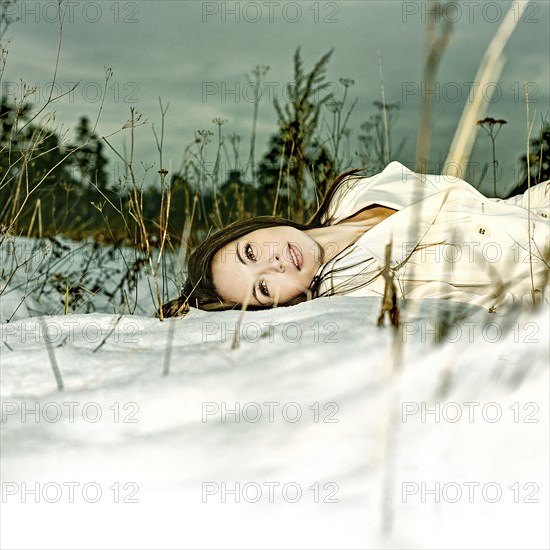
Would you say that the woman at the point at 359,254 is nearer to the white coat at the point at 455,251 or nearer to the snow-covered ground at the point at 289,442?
the white coat at the point at 455,251

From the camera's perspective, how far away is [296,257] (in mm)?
2568

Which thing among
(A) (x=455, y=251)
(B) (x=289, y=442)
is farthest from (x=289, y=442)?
(A) (x=455, y=251)

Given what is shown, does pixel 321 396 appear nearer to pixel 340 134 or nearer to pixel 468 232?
pixel 468 232

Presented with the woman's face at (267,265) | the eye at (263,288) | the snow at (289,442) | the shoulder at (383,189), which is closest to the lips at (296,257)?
the woman's face at (267,265)

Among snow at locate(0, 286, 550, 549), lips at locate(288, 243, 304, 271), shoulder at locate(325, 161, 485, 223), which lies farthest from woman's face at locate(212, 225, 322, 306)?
snow at locate(0, 286, 550, 549)

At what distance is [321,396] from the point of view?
113 cm

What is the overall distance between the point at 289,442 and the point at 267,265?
154 cm

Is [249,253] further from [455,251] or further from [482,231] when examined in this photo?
[482,231]

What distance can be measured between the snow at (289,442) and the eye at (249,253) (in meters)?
1.21

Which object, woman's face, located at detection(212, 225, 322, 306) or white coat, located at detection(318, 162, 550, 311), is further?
woman's face, located at detection(212, 225, 322, 306)

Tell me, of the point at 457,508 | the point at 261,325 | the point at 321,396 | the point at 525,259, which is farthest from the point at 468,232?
the point at 457,508

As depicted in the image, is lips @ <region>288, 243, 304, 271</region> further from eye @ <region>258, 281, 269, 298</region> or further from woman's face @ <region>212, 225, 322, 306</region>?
eye @ <region>258, 281, 269, 298</region>

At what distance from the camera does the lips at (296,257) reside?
8.40 feet

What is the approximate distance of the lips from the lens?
2561mm
